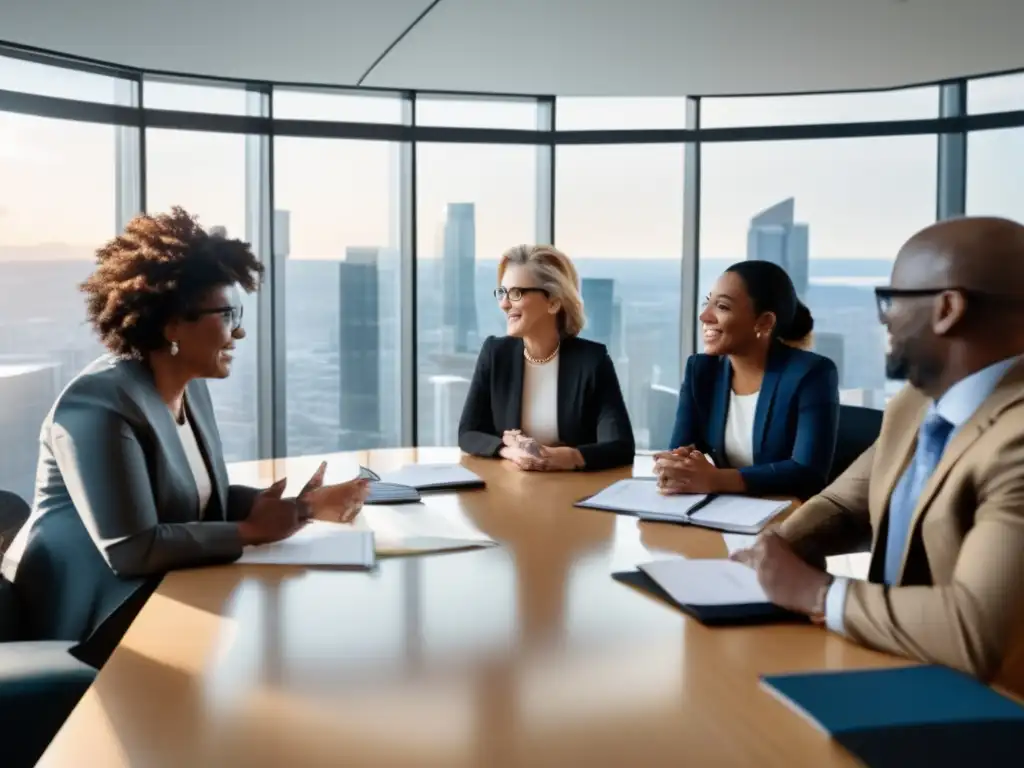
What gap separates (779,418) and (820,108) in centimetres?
373

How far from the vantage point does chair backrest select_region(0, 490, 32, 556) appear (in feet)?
7.46

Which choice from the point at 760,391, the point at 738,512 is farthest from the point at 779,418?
the point at 738,512

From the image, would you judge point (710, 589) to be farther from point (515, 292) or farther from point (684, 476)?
point (515, 292)

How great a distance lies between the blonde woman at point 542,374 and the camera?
138 inches

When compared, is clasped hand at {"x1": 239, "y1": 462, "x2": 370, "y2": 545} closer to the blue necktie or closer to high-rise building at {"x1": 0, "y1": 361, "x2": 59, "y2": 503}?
the blue necktie

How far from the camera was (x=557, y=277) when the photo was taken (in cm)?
358

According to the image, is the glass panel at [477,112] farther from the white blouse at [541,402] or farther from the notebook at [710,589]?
the notebook at [710,589]

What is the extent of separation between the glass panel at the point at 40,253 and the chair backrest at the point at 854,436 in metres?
3.69

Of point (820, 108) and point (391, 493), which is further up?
point (820, 108)

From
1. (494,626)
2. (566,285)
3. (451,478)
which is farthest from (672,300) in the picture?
(494,626)

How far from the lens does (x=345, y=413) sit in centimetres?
638

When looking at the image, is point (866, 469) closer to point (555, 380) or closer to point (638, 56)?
point (555, 380)

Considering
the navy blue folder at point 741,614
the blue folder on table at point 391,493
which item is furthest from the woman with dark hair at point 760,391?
the navy blue folder at point 741,614

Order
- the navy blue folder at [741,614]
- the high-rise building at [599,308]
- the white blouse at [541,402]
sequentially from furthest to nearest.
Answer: the high-rise building at [599,308] < the white blouse at [541,402] < the navy blue folder at [741,614]
